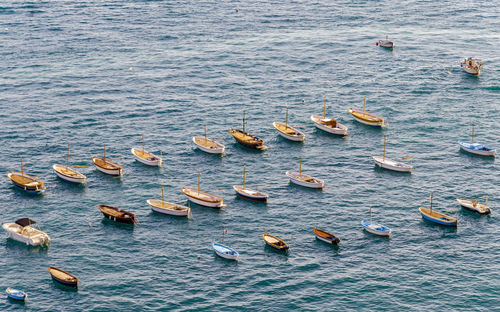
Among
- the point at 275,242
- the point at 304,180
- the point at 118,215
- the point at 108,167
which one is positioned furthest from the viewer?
the point at 108,167

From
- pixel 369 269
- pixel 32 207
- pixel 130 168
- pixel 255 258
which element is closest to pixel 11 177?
pixel 32 207

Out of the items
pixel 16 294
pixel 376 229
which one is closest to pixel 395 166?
pixel 376 229

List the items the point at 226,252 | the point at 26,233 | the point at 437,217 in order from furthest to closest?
the point at 437,217
the point at 26,233
the point at 226,252

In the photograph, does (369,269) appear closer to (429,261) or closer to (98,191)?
(429,261)

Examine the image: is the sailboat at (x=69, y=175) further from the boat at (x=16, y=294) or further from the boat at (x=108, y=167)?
the boat at (x=16, y=294)

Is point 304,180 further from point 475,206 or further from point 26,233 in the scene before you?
point 26,233

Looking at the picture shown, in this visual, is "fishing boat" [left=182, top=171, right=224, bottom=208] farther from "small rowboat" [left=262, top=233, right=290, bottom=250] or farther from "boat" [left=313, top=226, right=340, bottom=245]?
"boat" [left=313, top=226, right=340, bottom=245]
